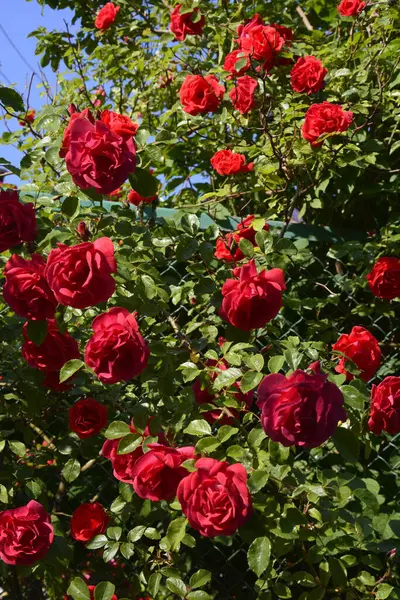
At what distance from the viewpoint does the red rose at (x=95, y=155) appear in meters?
1.47

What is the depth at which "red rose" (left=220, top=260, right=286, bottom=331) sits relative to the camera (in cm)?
149

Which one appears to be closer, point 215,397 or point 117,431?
point 117,431

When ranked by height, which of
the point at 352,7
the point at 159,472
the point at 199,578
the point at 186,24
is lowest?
the point at 199,578

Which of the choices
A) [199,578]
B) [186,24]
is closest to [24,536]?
[199,578]

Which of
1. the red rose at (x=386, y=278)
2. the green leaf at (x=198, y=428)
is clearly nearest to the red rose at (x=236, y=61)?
the red rose at (x=386, y=278)

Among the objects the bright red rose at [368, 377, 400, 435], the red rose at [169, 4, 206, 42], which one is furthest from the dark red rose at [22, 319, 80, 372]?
the red rose at [169, 4, 206, 42]

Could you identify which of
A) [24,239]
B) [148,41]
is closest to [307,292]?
[24,239]

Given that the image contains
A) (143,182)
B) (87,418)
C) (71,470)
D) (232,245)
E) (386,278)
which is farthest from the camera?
(386,278)

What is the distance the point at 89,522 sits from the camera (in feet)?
6.05

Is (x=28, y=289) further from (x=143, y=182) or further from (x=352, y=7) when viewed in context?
(x=352, y=7)

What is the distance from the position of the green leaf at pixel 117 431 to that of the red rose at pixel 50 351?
20 centimetres

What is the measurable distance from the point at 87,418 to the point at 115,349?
45 centimetres

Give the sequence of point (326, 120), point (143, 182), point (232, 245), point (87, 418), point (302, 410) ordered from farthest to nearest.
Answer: point (326, 120) < point (232, 245) < point (87, 418) < point (143, 182) < point (302, 410)

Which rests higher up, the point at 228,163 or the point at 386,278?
the point at 228,163
